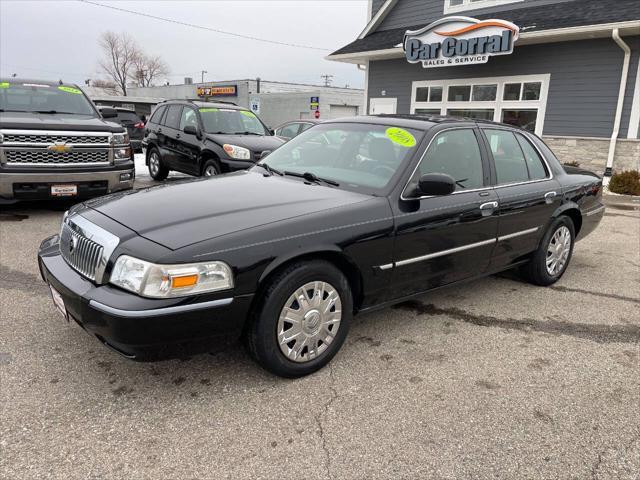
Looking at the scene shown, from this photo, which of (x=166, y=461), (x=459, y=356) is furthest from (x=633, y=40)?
(x=166, y=461)

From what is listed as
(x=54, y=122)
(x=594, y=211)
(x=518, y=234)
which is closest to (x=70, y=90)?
(x=54, y=122)

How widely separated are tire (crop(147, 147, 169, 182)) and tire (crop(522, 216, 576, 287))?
7736 mm

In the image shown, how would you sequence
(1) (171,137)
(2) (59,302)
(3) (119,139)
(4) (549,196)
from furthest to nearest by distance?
(1) (171,137), (3) (119,139), (4) (549,196), (2) (59,302)

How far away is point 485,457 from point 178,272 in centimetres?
175

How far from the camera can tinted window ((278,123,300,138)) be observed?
13.3 meters

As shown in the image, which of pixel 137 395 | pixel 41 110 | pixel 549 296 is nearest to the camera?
pixel 137 395

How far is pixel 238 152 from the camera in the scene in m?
8.43

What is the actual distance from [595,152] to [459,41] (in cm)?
450

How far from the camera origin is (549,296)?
475cm

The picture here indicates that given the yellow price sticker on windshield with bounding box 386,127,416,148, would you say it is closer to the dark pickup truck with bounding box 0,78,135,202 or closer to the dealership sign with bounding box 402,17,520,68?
the dark pickup truck with bounding box 0,78,135,202

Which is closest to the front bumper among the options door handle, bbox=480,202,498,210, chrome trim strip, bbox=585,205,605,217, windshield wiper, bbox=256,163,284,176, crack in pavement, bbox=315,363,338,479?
crack in pavement, bbox=315,363,338,479

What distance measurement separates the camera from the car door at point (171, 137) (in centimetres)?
971

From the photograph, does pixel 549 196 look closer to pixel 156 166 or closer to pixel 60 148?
pixel 60 148

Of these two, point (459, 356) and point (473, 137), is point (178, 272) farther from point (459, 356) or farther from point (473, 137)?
point (473, 137)
